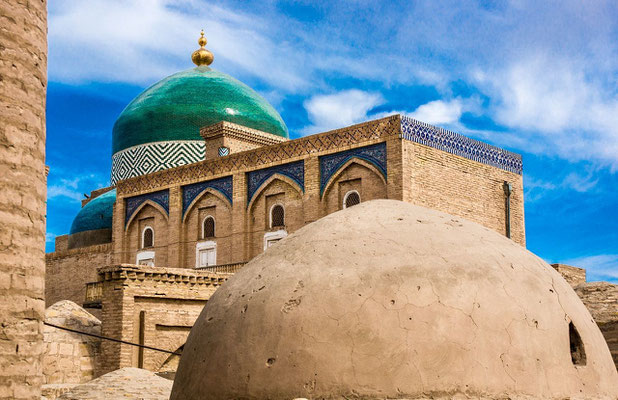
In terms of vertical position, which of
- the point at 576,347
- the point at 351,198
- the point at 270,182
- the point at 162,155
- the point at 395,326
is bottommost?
the point at 576,347

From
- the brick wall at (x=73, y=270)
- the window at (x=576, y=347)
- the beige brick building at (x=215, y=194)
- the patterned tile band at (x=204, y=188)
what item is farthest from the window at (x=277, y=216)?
the window at (x=576, y=347)

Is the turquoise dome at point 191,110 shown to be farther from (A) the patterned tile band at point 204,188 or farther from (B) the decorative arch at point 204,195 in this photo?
(B) the decorative arch at point 204,195

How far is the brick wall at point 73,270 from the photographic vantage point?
2472 cm

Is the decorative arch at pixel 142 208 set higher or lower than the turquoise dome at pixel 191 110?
lower

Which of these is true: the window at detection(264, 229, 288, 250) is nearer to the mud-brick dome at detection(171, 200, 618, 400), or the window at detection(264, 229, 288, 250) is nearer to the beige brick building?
the beige brick building

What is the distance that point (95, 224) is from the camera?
26.6 metres

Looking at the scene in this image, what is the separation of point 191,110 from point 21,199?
78.9 feet

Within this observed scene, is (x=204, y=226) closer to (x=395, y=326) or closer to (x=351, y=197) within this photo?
(x=351, y=197)

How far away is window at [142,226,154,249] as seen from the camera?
23859 millimetres

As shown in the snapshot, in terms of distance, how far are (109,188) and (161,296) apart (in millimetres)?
16690

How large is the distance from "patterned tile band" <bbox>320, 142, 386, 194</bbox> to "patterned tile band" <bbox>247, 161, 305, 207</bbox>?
0.67 metres

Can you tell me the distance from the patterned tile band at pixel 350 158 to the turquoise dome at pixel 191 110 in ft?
27.3

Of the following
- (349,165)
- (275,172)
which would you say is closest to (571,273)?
(349,165)

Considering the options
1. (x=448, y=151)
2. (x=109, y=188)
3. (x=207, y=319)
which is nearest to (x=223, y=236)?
(x=448, y=151)
